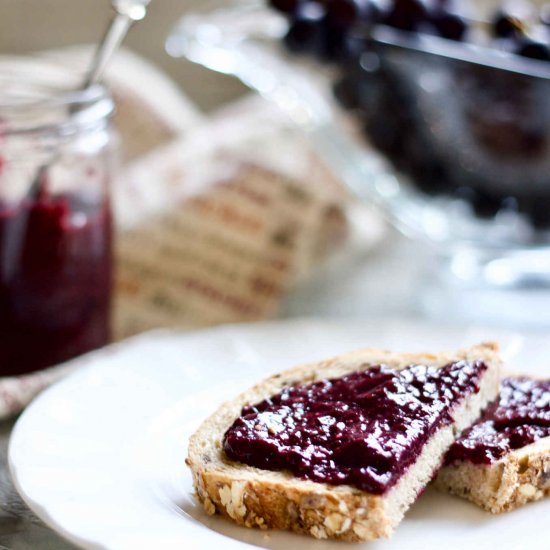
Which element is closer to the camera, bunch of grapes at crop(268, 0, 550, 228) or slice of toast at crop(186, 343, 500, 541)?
slice of toast at crop(186, 343, 500, 541)

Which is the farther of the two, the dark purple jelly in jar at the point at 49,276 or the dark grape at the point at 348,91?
the dark grape at the point at 348,91

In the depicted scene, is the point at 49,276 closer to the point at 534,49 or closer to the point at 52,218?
the point at 52,218

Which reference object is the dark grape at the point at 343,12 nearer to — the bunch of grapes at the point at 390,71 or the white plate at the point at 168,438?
the bunch of grapes at the point at 390,71

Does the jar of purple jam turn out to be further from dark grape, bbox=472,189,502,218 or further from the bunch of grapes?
dark grape, bbox=472,189,502,218

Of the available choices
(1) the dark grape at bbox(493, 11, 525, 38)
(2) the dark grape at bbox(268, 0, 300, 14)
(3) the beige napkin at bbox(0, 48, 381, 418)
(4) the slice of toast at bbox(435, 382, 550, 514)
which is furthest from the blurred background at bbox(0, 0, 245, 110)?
(4) the slice of toast at bbox(435, 382, 550, 514)

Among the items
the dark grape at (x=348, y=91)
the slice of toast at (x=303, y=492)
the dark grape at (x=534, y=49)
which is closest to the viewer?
the slice of toast at (x=303, y=492)

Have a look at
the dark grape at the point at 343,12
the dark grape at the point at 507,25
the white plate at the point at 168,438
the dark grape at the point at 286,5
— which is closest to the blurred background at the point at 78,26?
the dark grape at the point at 286,5
